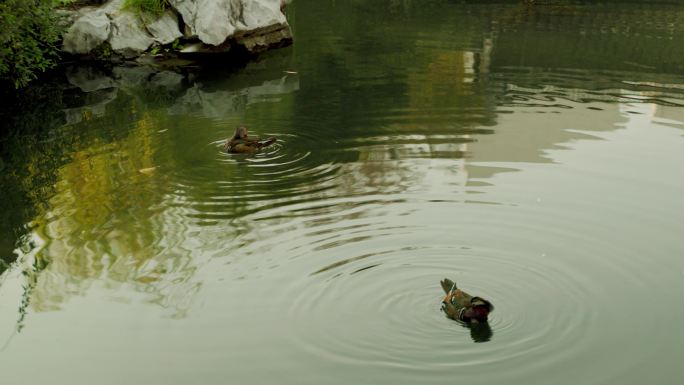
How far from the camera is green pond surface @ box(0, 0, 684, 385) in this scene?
779cm

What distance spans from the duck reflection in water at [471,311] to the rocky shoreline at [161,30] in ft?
52.2

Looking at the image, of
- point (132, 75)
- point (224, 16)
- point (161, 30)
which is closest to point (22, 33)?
point (132, 75)

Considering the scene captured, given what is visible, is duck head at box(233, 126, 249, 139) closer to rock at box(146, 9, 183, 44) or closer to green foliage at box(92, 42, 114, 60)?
rock at box(146, 9, 183, 44)

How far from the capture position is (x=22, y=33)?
19.1m

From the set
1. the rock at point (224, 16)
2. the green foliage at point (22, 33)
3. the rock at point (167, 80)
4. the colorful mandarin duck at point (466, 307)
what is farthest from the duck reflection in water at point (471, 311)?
the rock at point (224, 16)

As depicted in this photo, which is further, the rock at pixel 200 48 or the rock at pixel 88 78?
the rock at pixel 200 48

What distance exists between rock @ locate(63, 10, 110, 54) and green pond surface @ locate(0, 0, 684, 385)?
2.84 m

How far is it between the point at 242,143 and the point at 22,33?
839 cm

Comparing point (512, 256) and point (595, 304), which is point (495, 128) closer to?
point (512, 256)

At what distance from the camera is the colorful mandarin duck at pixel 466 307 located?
780 cm

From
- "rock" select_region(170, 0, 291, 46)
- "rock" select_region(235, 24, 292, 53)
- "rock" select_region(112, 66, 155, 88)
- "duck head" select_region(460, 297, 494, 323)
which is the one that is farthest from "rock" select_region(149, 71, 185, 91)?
"duck head" select_region(460, 297, 494, 323)

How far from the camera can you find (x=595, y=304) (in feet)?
27.9

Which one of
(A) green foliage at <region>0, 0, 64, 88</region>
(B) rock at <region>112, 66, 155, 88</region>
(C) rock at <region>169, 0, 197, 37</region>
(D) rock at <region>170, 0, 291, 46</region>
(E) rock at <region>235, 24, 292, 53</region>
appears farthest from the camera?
(E) rock at <region>235, 24, 292, 53</region>

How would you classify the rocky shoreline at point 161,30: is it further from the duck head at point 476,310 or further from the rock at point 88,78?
the duck head at point 476,310
